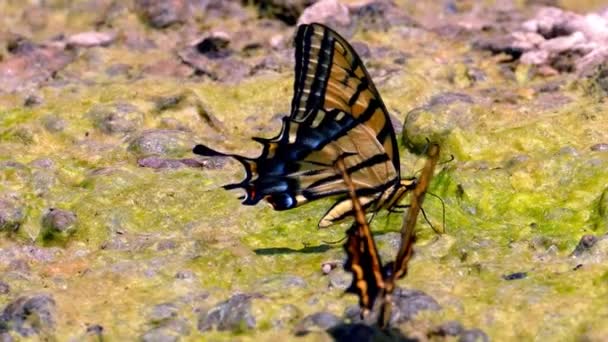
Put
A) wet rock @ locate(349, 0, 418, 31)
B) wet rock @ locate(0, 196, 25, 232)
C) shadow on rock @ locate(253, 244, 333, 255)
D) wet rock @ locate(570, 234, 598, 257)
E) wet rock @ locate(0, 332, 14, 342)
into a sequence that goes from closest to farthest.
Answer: wet rock @ locate(0, 332, 14, 342) → wet rock @ locate(570, 234, 598, 257) → shadow on rock @ locate(253, 244, 333, 255) → wet rock @ locate(0, 196, 25, 232) → wet rock @ locate(349, 0, 418, 31)

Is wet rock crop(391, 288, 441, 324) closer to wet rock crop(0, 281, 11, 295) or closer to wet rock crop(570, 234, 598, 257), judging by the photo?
wet rock crop(570, 234, 598, 257)

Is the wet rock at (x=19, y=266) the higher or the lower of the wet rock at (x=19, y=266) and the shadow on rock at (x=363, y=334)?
the lower

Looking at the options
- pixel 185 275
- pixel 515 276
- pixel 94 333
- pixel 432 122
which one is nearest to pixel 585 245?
pixel 515 276

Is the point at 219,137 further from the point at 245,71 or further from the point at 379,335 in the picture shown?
the point at 379,335

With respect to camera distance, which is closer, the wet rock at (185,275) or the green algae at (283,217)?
the green algae at (283,217)

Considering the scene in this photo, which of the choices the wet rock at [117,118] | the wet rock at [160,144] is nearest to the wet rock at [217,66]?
the wet rock at [117,118]

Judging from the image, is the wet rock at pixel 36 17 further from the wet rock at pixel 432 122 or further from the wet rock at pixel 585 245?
the wet rock at pixel 585 245

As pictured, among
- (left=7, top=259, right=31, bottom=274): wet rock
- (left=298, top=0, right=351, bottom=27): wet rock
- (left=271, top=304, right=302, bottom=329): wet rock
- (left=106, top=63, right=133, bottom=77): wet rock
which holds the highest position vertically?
(left=271, top=304, right=302, bottom=329): wet rock

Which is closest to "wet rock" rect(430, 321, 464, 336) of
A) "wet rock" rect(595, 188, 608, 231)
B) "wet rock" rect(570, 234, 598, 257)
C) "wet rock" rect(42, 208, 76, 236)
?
"wet rock" rect(570, 234, 598, 257)
